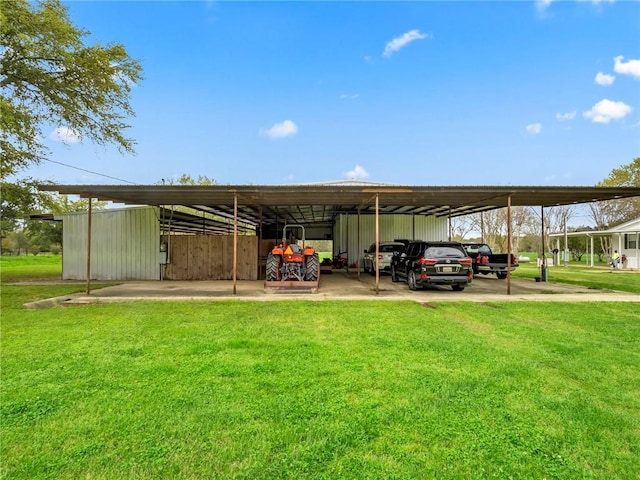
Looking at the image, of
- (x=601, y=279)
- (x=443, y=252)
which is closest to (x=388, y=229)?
(x=443, y=252)

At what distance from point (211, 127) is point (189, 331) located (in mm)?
19416

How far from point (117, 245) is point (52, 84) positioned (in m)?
6.53

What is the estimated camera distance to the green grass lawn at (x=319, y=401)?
2.35 metres

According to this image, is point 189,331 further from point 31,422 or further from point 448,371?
point 448,371

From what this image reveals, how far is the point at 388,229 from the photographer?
20938 mm

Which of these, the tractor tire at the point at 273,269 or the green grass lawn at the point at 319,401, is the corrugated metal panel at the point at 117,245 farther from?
the green grass lawn at the point at 319,401

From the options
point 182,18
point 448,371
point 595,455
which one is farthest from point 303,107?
point 595,455

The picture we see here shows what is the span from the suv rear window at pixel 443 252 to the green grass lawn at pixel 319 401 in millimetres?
4707

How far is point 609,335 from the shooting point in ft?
18.7

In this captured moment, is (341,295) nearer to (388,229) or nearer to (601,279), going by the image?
(388,229)

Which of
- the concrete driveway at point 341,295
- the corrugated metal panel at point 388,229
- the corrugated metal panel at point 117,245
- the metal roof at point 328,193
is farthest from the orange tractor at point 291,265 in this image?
the corrugated metal panel at point 388,229

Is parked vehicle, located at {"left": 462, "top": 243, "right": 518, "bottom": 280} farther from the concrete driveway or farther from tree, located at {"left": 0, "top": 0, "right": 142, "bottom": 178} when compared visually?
tree, located at {"left": 0, "top": 0, "right": 142, "bottom": 178}

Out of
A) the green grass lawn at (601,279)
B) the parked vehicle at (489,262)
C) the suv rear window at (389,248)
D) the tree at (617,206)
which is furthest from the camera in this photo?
the tree at (617,206)

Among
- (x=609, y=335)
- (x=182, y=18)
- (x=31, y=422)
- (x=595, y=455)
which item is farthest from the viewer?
(x=182, y=18)
